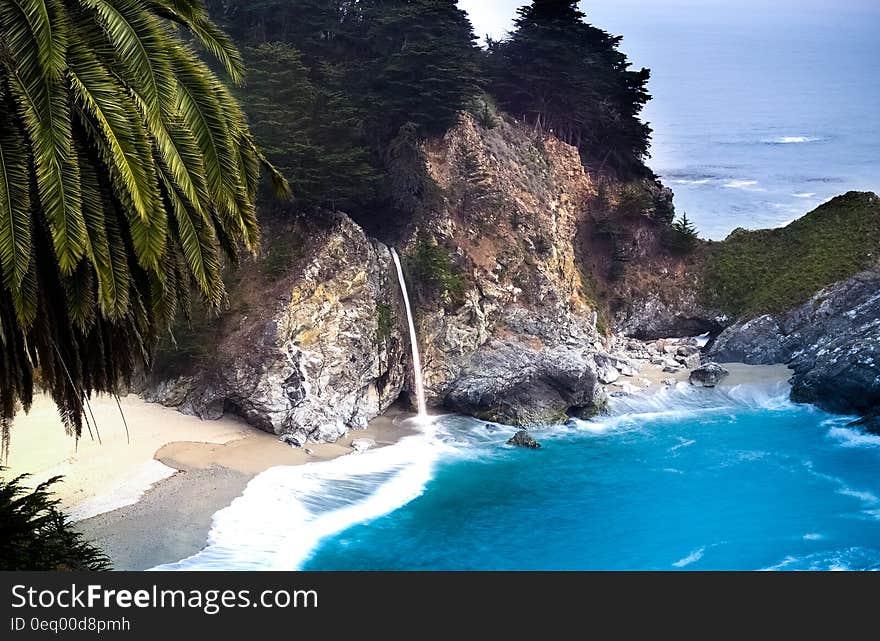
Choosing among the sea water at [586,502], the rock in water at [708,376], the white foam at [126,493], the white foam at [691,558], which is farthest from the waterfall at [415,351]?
the white foam at [691,558]

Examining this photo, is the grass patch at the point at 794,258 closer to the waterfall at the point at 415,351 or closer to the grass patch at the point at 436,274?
the grass patch at the point at 436,274

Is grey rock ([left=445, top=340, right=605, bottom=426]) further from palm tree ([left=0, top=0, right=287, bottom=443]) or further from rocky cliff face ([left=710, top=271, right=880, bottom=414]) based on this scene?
palm tree ([left=0, top=0, right=287, bottom=443])

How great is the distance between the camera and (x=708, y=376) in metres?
44.1

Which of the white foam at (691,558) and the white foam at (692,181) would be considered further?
the white foam at (692,181)

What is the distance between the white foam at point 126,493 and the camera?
90.4ft

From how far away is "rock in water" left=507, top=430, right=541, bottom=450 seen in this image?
122ft

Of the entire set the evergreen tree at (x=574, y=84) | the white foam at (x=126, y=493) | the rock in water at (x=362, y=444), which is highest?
the evergreen tree at (x=574, y=84)

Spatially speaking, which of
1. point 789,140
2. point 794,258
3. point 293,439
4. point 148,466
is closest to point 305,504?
point 293,439

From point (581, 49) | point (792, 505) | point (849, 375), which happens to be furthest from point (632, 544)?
point (581, 49)

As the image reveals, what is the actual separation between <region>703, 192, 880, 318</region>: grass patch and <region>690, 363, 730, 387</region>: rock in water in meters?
5.53

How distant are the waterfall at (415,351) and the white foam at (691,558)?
1378cm

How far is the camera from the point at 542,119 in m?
51.3

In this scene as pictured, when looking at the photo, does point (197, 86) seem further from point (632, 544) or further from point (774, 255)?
point (774, 255)

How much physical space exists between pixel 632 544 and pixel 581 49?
30.4m
